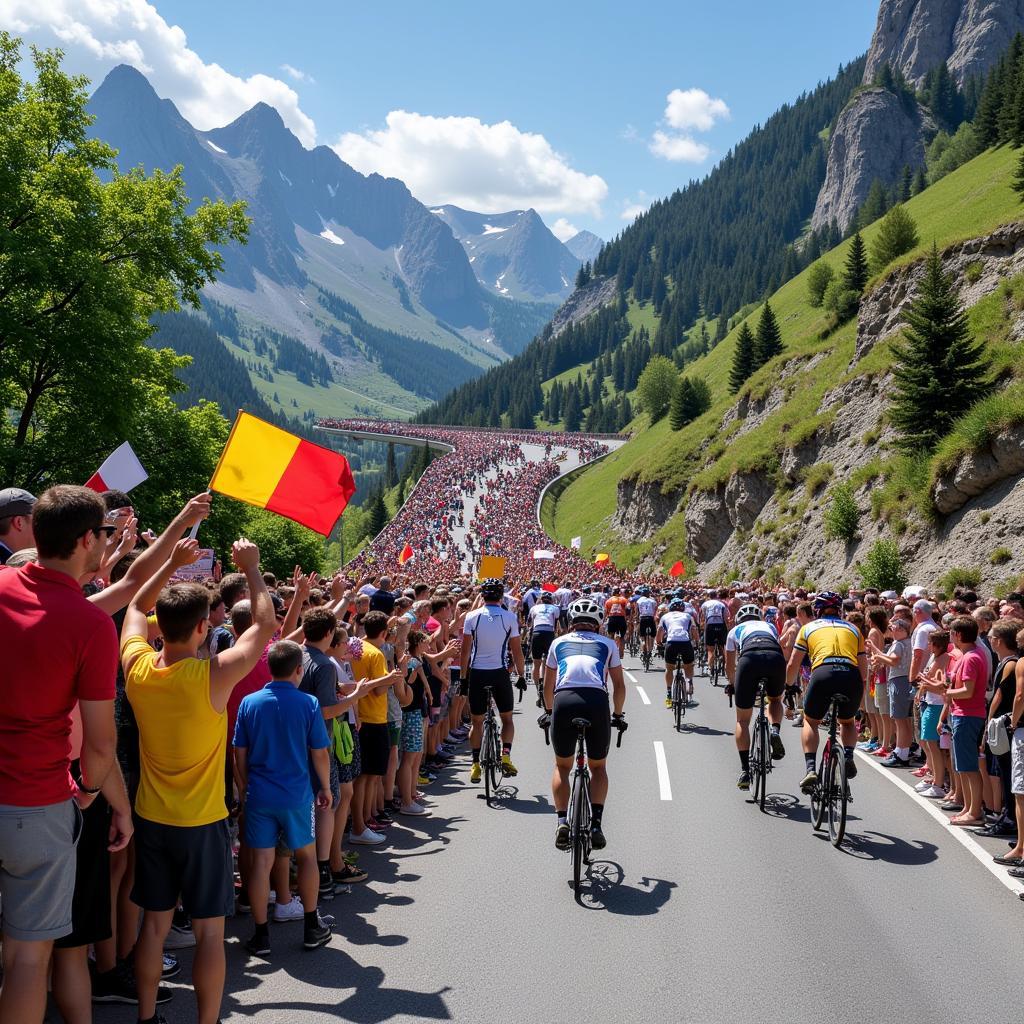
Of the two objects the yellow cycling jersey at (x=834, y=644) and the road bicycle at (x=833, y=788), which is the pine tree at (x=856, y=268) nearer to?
the yellow cycling jersey at (x=834, y=644)

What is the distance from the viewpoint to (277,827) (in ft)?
19.4

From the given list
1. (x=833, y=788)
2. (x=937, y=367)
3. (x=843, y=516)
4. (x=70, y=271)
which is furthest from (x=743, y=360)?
(x=833, y=788)

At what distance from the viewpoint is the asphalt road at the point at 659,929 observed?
16.6 ft

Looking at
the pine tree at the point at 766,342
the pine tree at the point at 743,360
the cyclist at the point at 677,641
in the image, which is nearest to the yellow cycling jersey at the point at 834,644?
the cyclist at the point at 677,641

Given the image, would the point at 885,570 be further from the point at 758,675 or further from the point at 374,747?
the point at 374,747

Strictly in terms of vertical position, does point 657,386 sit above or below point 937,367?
above

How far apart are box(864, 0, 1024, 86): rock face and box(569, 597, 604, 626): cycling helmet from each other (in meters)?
204

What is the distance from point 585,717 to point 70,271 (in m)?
18.1

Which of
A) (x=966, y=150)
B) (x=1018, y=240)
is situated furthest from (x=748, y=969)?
(x=966, y=150)

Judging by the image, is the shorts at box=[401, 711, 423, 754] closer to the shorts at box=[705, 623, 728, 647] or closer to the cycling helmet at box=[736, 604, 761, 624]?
the cycling helmet at box=[736, 604, 761, 624]

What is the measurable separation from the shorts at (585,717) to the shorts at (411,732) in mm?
2624

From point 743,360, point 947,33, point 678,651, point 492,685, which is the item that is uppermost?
point 947,33

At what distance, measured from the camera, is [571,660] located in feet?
25.1

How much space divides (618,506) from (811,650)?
60.2 metres
